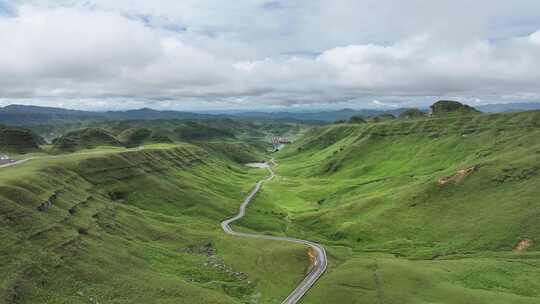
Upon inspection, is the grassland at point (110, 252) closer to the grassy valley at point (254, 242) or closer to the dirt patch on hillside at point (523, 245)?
the grassy valley at point (254, 242)

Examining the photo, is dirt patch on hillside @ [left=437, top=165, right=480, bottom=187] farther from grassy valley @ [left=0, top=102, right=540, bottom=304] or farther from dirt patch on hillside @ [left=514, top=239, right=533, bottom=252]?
dirt patch on hillside @ [left=514, top=239, right=533, bottom=252]

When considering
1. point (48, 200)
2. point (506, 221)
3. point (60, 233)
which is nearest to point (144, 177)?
point (48, 200)

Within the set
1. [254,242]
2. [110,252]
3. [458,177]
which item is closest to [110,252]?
[110,252]

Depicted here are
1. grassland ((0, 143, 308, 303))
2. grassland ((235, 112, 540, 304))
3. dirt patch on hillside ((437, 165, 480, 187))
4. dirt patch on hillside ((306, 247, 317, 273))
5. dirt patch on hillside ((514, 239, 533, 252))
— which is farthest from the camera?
dirt patch on hillside ((437, 165, 480, 187))

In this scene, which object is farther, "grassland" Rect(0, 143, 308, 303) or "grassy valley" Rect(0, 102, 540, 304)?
"grassy valley" Rect(0, 102, 540, 304)

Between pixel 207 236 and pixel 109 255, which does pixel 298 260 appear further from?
pixel 109 255

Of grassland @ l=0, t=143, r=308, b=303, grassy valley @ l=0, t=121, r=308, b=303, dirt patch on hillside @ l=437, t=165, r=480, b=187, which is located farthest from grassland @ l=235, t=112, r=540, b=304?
grassland @ l=0, t=143, r=308, b=303
